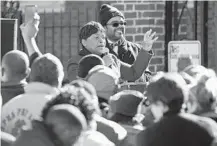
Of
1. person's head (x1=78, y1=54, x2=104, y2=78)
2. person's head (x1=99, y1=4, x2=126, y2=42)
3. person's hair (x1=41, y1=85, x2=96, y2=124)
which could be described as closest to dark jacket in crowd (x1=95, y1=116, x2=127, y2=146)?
person's hair (x1=41, y1=85, x2=96, y2=124)

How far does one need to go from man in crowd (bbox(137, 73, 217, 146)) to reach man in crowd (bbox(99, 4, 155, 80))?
10.7ft

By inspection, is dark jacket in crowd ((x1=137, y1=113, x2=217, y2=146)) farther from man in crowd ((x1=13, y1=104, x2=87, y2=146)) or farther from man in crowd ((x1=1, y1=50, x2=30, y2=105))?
man in crowd ((x1=1, y1=50, x2=30, y2=105))

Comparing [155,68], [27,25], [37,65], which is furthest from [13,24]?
[155,68]

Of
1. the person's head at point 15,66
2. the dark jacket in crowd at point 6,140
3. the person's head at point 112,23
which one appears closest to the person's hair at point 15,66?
the person's head at point 15,66

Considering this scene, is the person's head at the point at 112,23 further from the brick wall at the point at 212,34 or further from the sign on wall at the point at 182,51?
the brick wall at the point at 212,34

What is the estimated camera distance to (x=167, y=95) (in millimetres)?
4801

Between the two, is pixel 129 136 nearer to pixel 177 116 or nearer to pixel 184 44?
pixel 177 116

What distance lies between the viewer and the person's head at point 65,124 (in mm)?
4242

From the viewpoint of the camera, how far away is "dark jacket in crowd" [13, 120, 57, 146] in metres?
4.25

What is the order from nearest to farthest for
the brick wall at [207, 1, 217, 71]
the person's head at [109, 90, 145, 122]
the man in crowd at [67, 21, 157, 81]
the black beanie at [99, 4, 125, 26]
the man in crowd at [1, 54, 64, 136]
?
the man in crowd at [1, 54, 64, 136] < the person's head at [109, 90, 145, 122] < the man in crowd at [67, 21, 157, 81] < the black beanie at [99, 4, 125, 26] < the brick wall at [207, 1, 217, 71]

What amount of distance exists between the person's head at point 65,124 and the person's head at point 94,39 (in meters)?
3.17

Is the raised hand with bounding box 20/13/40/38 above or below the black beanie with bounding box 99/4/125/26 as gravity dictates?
below

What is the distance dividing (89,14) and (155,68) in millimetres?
1417

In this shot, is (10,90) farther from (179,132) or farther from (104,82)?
(179,132)
